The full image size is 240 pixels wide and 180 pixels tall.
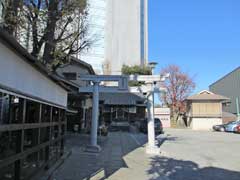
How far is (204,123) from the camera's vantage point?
145 ft

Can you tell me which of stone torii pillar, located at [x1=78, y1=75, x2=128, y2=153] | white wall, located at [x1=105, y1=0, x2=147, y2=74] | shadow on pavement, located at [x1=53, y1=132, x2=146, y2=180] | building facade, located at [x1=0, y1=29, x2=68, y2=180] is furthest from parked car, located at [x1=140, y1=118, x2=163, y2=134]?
white wall, located at [x1=105, y1=0, x2=147, y2=74]

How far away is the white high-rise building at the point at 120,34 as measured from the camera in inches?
2026

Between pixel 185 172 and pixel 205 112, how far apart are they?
35736mm

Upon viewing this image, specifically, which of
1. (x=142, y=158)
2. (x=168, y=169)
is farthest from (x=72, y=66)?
(x=168, y=169)

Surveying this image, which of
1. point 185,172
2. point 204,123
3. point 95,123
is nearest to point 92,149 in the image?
point 95,123

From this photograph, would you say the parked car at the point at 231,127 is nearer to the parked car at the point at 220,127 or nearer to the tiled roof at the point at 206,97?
the parked car at the point at 220,127

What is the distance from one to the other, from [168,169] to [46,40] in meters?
6.91

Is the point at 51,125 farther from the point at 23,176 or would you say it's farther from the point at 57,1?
the point at 57,1

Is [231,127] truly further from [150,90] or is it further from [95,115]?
[95,115]

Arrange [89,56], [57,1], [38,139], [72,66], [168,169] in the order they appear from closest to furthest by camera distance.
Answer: [38,139]
[168,169]
[57,1]
[72,66]
[89,56]

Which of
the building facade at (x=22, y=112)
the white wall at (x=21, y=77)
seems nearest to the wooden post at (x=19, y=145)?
the building facade at (x=22, y=112)

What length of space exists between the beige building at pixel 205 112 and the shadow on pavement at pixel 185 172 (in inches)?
1302

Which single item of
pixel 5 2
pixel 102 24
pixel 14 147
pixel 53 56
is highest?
pixel 102 24

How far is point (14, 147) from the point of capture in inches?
227
